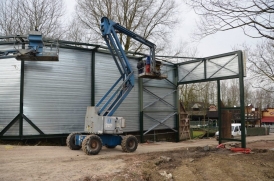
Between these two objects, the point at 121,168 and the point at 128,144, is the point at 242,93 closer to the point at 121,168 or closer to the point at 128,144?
the point at 128,144

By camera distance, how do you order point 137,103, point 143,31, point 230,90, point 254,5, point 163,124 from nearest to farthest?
point 254,5, point 137,103, point 163,124, point 143,31, point 230,90

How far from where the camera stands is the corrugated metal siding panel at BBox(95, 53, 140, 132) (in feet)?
56.2

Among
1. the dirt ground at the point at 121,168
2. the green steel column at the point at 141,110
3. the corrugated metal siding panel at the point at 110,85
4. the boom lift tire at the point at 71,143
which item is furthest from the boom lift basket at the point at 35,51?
the green steel column at the point at 141,110

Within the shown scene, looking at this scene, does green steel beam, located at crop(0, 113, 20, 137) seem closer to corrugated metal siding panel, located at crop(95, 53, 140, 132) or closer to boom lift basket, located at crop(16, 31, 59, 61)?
boom lift basket, located at crop(16, 31, 59, 61)

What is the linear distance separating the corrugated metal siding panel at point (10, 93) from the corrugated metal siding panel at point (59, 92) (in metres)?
0.46

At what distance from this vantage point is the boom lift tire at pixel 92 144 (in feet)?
39.2

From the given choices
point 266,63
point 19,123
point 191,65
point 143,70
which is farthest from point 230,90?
point 19,123

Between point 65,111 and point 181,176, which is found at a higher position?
point 65,111

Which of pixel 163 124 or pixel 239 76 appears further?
pixel 163 124

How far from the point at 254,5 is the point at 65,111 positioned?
11.4 metres

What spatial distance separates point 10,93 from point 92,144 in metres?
5.82

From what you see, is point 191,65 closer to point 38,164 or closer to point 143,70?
point 143,70

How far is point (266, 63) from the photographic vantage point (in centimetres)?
2534

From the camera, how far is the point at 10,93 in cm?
1455
